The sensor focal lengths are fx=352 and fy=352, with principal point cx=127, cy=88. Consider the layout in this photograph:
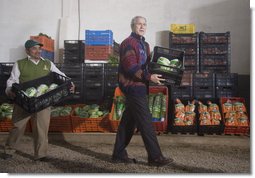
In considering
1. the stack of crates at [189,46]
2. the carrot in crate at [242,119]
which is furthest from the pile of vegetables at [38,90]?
the carrot in crate at [242,119]

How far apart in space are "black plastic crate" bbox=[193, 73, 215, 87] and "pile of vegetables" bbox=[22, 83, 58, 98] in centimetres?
193

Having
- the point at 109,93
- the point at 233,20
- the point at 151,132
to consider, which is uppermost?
the point at 233,20

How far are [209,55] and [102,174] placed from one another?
7.69ft

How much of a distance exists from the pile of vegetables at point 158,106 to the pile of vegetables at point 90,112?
59 centimetres

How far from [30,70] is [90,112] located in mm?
1152

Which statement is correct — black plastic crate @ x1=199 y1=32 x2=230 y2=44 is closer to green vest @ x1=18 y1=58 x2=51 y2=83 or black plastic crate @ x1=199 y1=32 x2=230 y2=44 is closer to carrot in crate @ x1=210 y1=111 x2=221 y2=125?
carrot in crate @ x1=210 y1=111 x2=221 y2=125

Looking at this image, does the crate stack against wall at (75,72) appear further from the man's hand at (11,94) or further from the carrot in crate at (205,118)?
the carrot in crate at (205,118)

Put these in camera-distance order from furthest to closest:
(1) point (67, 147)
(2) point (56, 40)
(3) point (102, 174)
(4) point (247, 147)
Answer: (2) point (56, 40) < (1) point (67, 147) < (4) point (247, 147) < (3) point (102, 174)

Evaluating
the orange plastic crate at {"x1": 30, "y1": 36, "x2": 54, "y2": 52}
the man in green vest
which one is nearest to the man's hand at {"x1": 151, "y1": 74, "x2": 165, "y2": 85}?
the man in green vest

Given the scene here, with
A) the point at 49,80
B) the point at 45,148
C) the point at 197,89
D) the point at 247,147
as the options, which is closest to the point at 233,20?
the point at 197,89

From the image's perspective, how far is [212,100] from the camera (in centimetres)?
→ 429

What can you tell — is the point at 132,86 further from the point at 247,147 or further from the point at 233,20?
the point at 233,20

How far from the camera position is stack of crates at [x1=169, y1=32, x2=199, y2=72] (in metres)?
4.53

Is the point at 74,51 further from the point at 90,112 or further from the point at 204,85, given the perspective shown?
the point at 204,85
